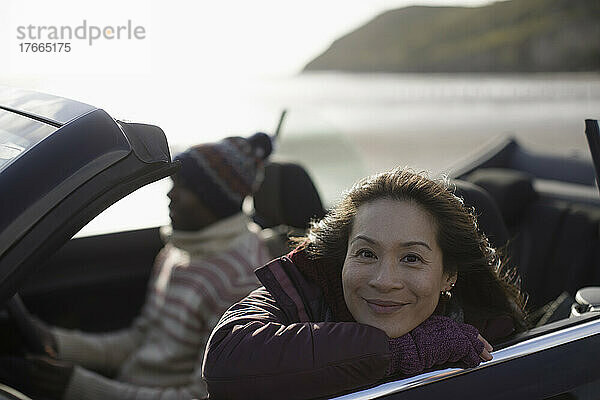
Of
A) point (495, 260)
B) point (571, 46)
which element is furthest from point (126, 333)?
point (571, 46)

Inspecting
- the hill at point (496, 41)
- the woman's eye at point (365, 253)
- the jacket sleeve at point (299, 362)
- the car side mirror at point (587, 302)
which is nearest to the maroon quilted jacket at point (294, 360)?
the jacket sleeve at point (299, 362)

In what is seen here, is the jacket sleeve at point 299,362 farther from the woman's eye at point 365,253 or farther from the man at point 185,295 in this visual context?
the man at point 185,295

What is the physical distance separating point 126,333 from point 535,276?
1.50 m

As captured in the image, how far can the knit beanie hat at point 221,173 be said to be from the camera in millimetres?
2123

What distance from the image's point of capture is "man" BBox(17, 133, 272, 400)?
1.96 metres

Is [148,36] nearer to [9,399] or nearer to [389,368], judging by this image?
[9,399]

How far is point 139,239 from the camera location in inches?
108

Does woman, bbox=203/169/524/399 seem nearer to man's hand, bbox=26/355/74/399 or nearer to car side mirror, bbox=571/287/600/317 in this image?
car side mirror, bbox=571/287/600/317

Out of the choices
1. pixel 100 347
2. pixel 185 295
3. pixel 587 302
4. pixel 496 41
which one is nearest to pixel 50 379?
pixel 100 347

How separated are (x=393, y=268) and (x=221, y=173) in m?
1.01

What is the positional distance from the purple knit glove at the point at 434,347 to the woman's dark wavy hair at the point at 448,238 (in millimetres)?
127

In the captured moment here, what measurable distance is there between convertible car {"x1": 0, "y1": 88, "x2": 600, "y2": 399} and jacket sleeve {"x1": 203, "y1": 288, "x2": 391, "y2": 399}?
52 mm

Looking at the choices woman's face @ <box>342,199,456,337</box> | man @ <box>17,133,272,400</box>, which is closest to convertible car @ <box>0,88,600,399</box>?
woman's face @ <box>342,199,456,337</box>

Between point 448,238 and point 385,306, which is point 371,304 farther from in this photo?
point 448,238
